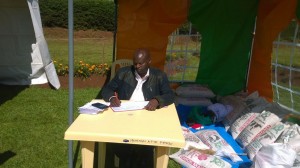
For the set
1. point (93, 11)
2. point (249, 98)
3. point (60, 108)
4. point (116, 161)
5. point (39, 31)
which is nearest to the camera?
point (116, 161)

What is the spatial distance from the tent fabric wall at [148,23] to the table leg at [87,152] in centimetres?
347

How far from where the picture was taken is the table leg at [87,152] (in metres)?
2.70

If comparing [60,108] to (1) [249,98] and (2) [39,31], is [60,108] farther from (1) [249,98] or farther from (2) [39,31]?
(1) [249,98]

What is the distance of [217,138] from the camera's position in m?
4.70

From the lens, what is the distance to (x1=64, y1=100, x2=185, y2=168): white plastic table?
2.59 metres

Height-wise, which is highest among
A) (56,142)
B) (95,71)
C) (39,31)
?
(39,31)

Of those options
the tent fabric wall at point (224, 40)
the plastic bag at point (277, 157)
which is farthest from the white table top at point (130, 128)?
the tent fabric wall at point (224, 40)

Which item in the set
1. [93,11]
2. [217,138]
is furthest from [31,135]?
[93,11]

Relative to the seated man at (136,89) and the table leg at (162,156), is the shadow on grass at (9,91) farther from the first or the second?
the table leg at (162,156)

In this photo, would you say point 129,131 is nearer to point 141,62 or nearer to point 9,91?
point 141,62

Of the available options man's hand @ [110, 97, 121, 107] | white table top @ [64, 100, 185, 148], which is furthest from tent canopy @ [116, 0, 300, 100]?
white table top @ [64, 100, 185, 148]

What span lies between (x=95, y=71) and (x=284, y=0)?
470cm

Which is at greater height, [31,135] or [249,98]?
[249,98]

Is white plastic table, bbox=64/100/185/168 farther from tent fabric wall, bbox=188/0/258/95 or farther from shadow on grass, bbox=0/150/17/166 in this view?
tent fabric wall, bbox=188/0/258/95
